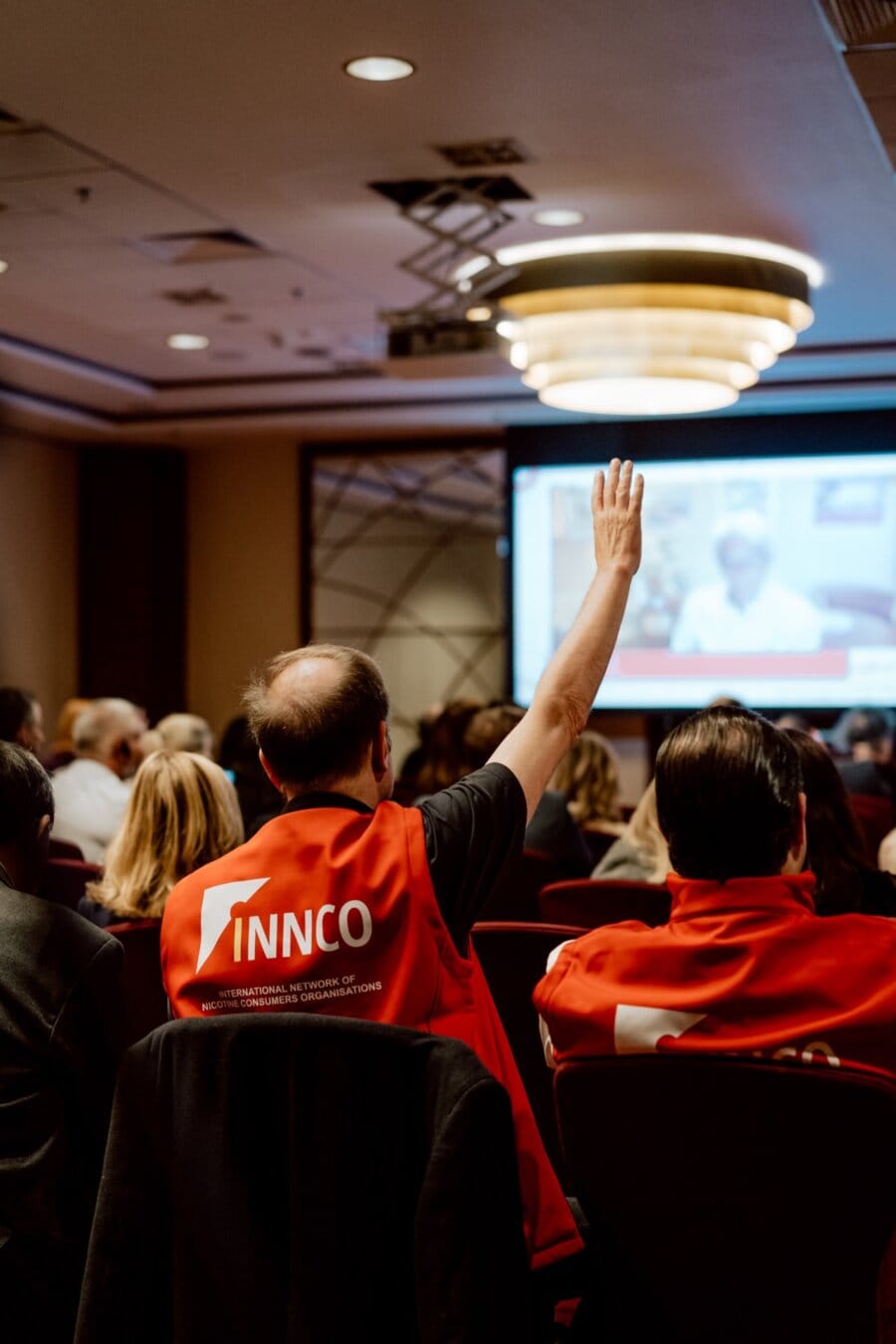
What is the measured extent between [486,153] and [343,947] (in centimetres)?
357

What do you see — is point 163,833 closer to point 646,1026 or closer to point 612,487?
point 612,487

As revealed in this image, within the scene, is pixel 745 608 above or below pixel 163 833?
above

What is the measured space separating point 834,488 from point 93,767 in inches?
212

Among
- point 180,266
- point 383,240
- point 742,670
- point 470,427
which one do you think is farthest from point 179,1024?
point 470,427

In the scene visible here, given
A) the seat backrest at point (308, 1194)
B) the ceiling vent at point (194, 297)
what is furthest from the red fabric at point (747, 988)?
the ceiling vent at point (194, 297)

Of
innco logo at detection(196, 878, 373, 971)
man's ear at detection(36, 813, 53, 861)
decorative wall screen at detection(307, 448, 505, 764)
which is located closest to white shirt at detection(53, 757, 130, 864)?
man's ear at detection(36, 813, 53, 861)

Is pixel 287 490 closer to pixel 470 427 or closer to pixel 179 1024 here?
pixel 470 427

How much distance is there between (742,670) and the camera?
28.2ft

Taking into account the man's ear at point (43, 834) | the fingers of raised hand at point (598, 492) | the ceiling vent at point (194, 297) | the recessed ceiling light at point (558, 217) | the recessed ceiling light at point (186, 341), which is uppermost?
the recessed ceiling light at point (186, 341)

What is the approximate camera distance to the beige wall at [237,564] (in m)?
10.5

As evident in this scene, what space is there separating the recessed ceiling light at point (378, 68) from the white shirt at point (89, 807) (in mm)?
2232

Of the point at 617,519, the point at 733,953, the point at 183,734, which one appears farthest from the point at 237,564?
the point at 733,953

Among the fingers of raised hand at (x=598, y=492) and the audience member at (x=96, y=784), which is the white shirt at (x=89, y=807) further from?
the fingers of raised hand at (x=598, y=492)

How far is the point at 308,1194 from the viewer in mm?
1300
